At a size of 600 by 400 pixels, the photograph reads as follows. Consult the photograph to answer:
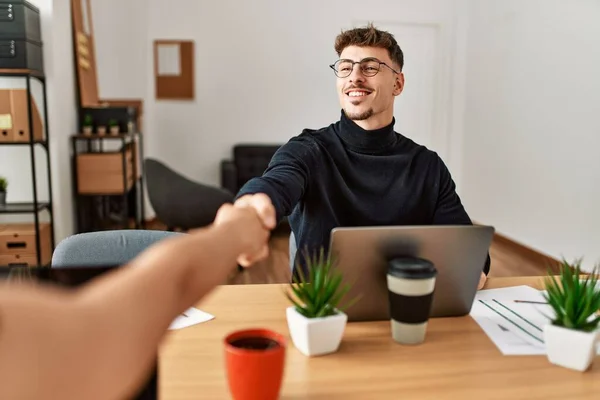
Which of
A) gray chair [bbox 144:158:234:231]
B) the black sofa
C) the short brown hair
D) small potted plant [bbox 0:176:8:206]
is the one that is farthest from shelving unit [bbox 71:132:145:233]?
the short brown hair

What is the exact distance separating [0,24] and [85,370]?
11.4ft

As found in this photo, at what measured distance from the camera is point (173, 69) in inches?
246

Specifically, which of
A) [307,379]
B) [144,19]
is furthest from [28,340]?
[144,19]

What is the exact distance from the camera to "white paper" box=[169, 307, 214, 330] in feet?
3.90

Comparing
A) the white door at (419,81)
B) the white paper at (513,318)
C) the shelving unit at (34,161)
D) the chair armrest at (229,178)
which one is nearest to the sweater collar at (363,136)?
the white paper at (513,318)

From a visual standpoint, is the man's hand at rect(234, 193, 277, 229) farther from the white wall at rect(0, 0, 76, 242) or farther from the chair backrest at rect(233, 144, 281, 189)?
the chair backrest at rect(233, 144, 281, 189)

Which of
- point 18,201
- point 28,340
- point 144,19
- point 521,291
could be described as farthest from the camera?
point 144,19

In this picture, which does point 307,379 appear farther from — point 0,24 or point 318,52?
point 318,52

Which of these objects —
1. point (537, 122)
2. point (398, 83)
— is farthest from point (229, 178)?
point (398, 83)

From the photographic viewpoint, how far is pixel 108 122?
4367 mm

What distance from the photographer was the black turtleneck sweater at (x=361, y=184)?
1735 mm

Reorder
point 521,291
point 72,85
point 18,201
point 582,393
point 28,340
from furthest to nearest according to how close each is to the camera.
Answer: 1. point 72,85
2. point 18,201
3. point 521,291
4. point 582,393
5. point 28,340

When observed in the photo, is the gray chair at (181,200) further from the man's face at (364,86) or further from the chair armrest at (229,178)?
the man's face at (364,86)

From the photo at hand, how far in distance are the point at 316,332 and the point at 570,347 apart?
0.45 m
